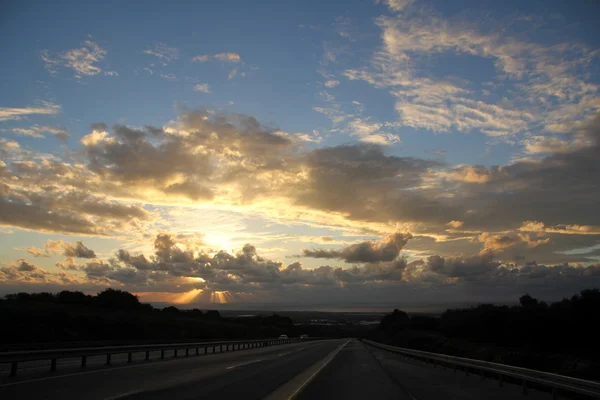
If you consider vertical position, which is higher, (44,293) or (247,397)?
(44,293)

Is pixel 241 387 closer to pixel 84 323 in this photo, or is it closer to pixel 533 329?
pixel 84 323

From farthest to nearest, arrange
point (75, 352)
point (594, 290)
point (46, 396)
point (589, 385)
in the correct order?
point (594, 290) → point (75, 352) → point (46, 396) → point (589, 385)

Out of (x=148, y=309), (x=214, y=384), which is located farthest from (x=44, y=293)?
(x=214, y=384)

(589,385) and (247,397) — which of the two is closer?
(589,385)

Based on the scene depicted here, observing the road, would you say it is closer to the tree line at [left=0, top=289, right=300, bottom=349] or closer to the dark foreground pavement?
the dark foreground pavement

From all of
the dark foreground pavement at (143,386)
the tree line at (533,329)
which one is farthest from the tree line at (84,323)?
the tree line at (533,329)

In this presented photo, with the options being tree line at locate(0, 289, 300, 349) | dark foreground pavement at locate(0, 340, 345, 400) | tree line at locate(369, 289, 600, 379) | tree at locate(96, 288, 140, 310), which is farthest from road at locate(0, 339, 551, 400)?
tree at locate(96, 288, 140, 310)

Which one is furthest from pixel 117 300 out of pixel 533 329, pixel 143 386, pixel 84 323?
pixel 143 386

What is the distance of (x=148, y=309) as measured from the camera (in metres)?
104

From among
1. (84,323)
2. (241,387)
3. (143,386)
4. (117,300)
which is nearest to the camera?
(143,386)

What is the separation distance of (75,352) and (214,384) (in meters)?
8.78

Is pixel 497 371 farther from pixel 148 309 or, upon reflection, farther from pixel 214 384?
pixel 148 309

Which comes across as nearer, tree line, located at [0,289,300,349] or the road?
the road

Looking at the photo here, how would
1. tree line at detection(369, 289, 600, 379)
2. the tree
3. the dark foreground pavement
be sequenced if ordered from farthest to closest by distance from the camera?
the tree < tree line at detection(369, 289, 600, 379) < the dark foreground pavement
